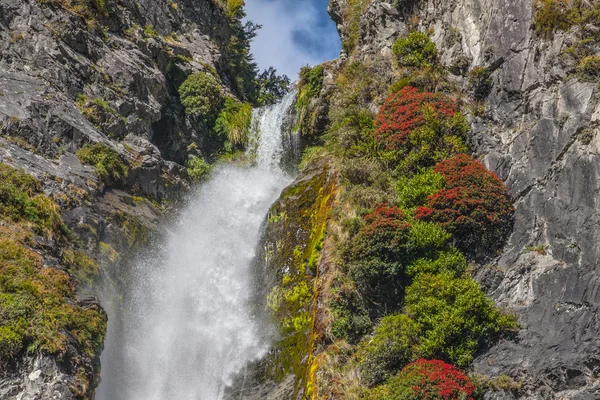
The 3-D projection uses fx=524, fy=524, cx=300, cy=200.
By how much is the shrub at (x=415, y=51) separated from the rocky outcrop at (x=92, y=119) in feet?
41.5

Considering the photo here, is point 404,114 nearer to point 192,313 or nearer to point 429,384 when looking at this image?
point 429,384

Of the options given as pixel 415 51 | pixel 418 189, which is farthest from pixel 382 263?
pixel 415 51

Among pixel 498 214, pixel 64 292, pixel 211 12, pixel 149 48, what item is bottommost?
pixel 498 214

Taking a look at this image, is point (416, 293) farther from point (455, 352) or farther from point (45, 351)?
point (45, 351)

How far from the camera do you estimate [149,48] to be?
103ft

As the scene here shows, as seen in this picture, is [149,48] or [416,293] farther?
[149,48]

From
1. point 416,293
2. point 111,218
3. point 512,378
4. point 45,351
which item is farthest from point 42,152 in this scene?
point 512,378

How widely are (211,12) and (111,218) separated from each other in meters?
25.4

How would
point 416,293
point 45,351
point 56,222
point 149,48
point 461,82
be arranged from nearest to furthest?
point 45,351 → point 416,293 → point 56,222 → point 461,82 → point 149,48

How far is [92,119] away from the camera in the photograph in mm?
24625

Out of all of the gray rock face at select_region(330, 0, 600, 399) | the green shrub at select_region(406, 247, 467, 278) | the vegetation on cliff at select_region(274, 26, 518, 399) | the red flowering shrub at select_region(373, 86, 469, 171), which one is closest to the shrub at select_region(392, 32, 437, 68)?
the gray rock face at select_region(330, 0, 600, 399)

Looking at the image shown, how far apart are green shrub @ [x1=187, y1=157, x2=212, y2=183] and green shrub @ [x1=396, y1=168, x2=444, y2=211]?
53.7ft

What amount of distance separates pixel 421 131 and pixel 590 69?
17.2 ft

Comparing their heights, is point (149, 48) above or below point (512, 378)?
above
